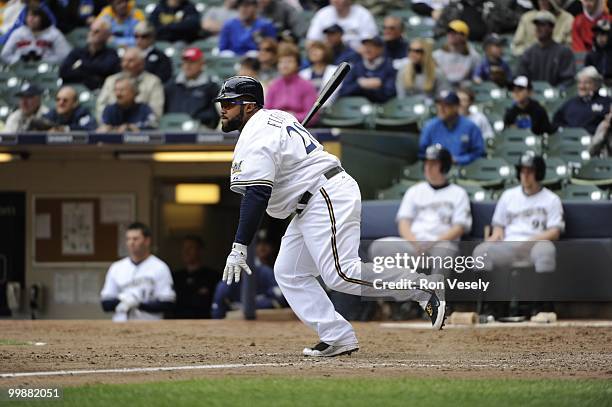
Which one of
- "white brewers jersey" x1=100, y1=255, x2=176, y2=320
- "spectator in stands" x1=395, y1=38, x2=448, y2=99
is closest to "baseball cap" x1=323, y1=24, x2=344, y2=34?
"spectator in stands" x1=395, y1=38, x2=448, y2=99

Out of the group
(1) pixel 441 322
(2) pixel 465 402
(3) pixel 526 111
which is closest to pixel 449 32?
(3) pixel 526 111

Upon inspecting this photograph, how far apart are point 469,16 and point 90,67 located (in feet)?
13.5

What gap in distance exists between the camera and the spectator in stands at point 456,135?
1120cm

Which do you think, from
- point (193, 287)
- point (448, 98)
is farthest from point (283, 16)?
point (193, 287)

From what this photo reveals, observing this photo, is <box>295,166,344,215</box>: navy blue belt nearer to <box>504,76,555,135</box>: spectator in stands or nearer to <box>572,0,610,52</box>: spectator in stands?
<box>504,76,555,135</box>: spectator in stands

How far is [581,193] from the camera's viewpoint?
34.8 feet

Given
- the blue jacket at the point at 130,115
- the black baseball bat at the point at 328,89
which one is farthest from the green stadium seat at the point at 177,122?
the black baseball bat at the point at 328,89

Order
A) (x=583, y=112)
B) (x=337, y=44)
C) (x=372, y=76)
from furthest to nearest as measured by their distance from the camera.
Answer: (x=337, y=44)
(x=372, y=76)
(x=583, y=112)

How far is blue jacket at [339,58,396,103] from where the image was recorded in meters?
12.3

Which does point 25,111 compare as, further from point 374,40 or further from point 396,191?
point 396,191

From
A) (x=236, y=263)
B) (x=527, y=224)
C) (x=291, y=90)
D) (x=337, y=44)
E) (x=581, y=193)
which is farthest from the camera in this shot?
(x=337, y=44)

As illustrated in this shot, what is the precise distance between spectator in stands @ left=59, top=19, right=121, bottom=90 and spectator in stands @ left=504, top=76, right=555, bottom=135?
171 inches

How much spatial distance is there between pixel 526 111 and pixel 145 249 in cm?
377

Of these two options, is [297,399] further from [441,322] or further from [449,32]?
[449,32]
